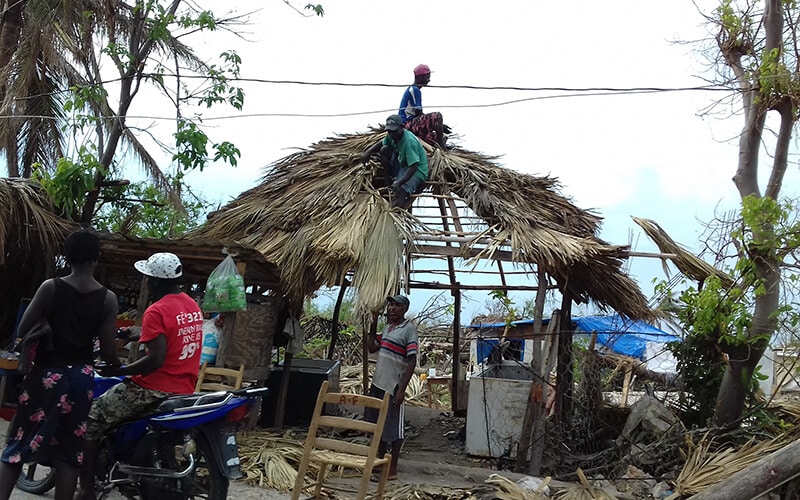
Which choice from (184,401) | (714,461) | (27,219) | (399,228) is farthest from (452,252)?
(27,219)

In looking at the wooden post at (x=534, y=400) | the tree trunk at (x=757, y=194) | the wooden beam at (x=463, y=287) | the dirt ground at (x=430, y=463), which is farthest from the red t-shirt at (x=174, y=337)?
the wooden beam at (x=463, y=287)

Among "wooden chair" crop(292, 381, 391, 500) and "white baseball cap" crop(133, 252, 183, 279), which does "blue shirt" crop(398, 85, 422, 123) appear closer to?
"wooden chair" crop(292, 381, 391, 500)

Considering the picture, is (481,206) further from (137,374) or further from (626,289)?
(137,374)

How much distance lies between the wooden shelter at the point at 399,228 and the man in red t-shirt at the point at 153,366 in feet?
8.55

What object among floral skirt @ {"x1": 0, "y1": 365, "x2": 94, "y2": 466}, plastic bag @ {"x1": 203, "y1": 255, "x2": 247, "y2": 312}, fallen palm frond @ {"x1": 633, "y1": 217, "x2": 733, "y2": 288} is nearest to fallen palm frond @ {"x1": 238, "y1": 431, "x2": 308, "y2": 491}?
plastic bag @ {"x1": 203, "y1": 255, "x2": 247, "y2": 312}

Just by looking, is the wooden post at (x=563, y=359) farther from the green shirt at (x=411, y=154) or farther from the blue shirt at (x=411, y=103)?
the blue shirt at (x=411, y=103)

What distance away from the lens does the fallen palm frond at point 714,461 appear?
6438 millimetres

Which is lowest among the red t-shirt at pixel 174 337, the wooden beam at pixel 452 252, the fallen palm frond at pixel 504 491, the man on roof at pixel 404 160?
the fallen palm frond at pixel 504 491

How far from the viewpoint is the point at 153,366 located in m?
4.55

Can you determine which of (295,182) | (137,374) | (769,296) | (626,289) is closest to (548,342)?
(626,289)

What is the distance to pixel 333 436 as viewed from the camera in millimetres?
9312

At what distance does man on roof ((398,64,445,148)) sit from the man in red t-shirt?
573 centimetres

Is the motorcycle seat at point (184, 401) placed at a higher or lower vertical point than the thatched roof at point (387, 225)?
lower

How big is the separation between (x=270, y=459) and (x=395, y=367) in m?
1.53
